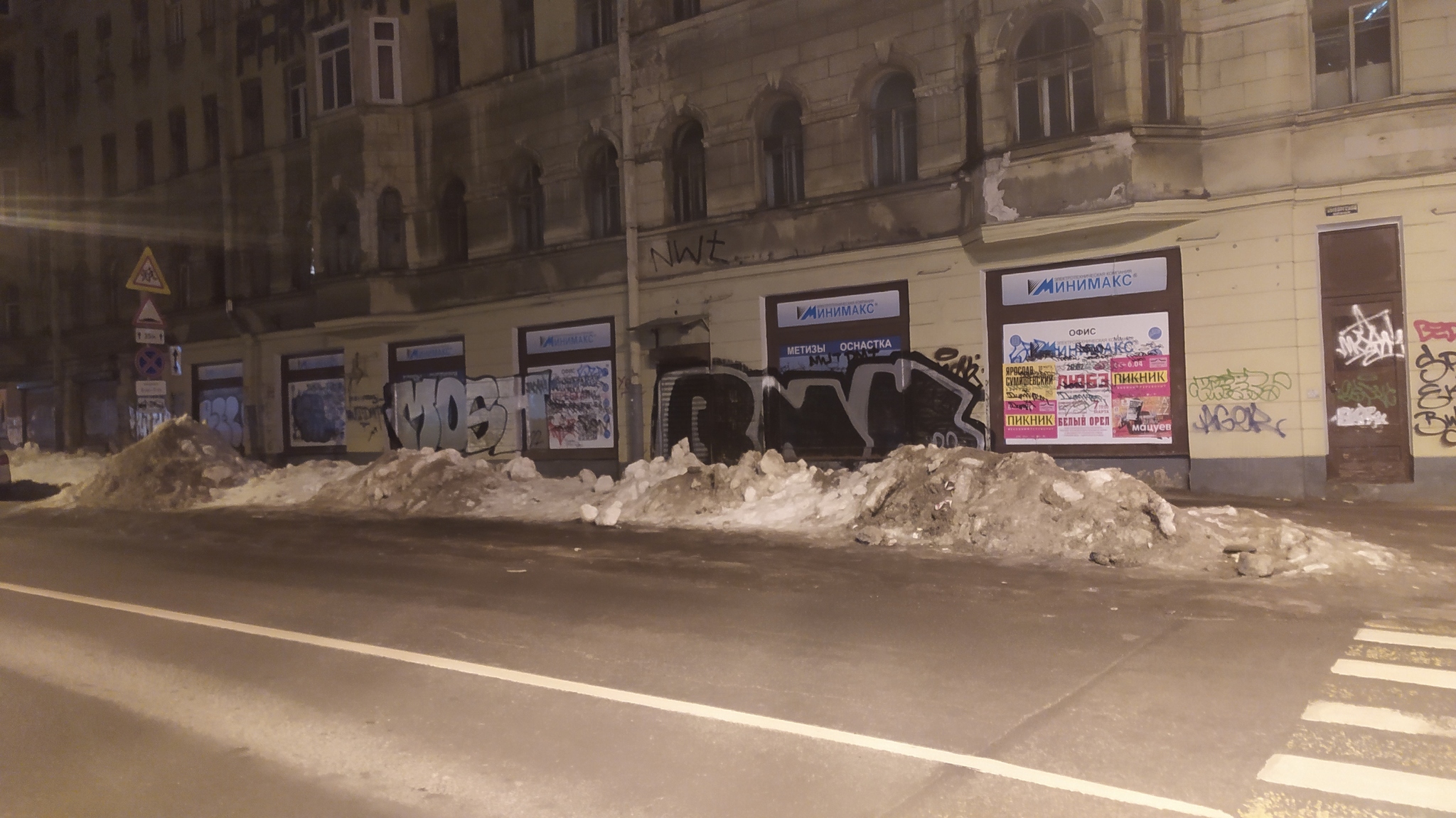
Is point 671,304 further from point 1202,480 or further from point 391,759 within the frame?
point 391,759

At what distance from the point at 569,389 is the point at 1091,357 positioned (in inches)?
412

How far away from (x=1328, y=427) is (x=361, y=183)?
64.5ft

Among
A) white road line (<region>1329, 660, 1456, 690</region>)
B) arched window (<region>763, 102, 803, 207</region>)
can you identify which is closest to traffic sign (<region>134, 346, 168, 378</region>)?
arched window (<region>763, 102, 803, 207</region>)

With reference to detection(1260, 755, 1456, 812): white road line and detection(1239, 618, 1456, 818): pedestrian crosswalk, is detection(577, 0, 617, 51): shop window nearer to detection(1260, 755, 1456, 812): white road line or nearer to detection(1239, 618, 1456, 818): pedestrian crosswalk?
detection(1239, 618, 1456, 818): pedestrian crosswalk

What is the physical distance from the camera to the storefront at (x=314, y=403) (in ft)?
81.0

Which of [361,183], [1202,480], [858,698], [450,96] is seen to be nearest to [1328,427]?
[1202,480]

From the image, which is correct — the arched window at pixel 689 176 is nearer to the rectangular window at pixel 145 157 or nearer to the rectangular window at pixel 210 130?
the rectangular window at pixel 210 130

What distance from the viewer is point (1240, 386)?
13.2 m

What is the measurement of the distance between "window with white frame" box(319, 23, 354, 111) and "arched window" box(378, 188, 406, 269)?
7.69ft

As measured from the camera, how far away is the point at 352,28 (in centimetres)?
2217

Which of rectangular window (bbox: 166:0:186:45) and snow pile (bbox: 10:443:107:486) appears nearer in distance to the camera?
snow pile (bbox: 10:443:107:486)

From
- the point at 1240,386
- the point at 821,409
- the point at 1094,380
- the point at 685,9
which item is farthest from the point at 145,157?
the point at 1240,386

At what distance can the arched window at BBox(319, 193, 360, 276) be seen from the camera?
921 inches

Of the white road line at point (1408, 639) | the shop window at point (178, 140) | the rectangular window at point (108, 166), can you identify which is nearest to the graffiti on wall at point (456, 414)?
the shop window at point (178, 140)
